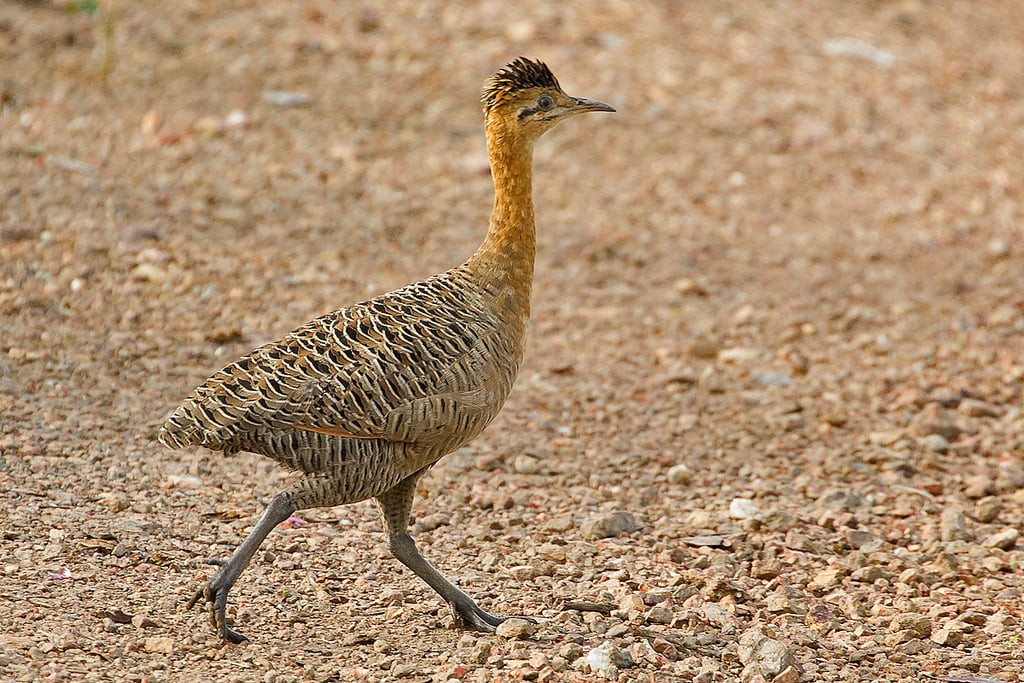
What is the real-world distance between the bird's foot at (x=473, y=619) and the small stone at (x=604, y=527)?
967mm

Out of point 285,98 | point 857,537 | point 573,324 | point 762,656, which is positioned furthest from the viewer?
point 285,98

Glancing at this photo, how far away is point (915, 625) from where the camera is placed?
5.25m

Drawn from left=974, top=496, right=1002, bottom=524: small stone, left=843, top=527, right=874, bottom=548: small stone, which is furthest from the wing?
left=974, top=496, right=1002, bottom=524: small stone

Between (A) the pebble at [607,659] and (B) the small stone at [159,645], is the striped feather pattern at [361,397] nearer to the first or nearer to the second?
(B) the small stone at [159,645]

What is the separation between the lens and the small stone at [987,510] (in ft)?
20.9

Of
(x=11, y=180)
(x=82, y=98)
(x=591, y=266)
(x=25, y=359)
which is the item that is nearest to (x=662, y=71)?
(x=591, y=266)

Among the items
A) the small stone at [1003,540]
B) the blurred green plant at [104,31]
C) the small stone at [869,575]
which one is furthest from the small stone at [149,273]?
the small stone at [1003,540]

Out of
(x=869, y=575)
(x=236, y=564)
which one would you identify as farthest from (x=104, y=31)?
→ (x=869, y=575)

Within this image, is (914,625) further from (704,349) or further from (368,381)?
(704,349)

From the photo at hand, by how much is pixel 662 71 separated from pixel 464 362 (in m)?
7.51

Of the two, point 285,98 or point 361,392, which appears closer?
point 361,392

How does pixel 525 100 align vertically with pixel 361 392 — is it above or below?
above

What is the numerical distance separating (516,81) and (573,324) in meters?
3.18

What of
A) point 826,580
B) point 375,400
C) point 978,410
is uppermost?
point 375,400
